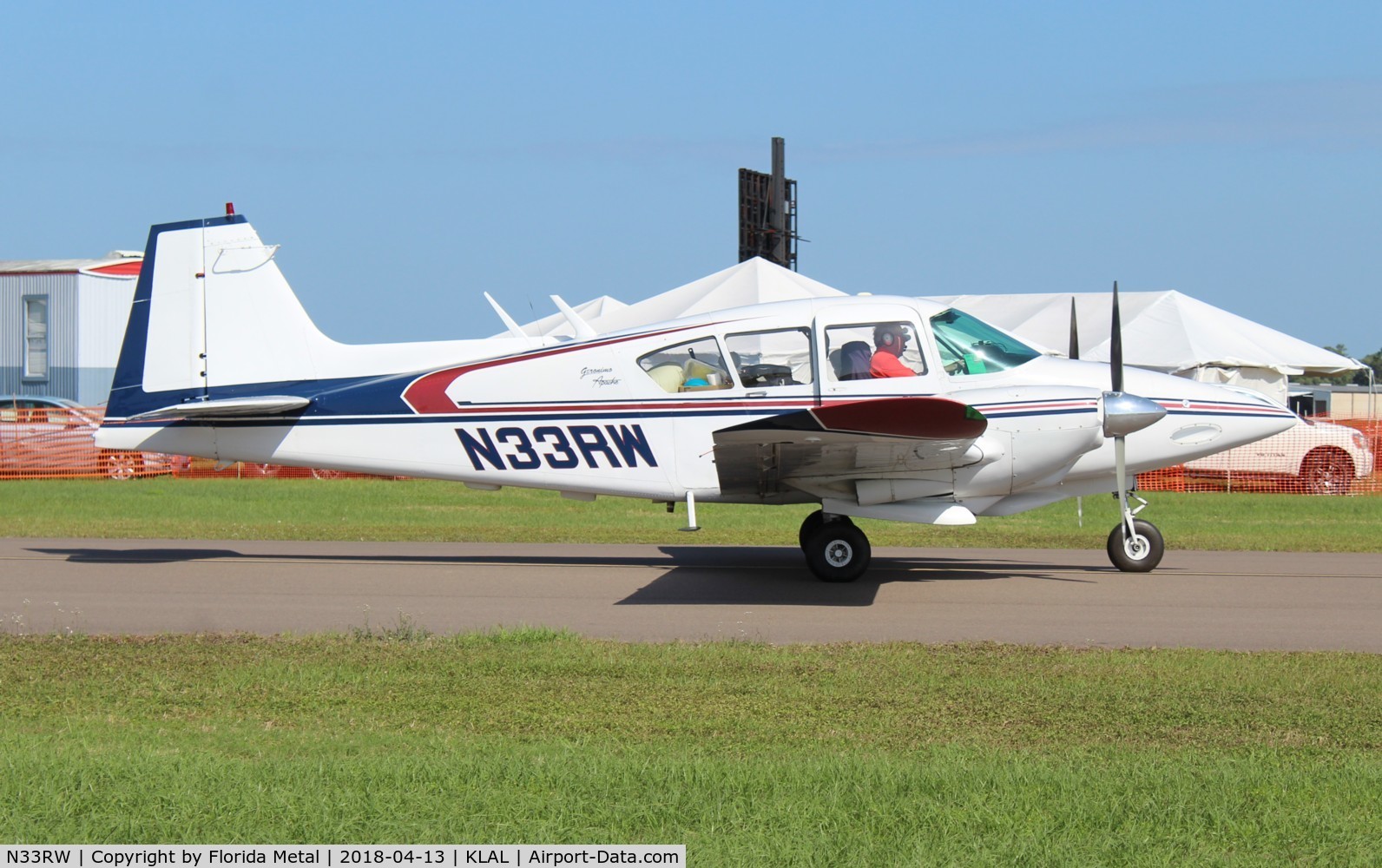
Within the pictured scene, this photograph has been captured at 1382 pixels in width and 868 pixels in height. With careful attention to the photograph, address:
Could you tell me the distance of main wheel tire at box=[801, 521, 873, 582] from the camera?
35.4ft

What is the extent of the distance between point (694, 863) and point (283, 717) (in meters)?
2.81

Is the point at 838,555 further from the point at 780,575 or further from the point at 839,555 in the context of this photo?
the point at 780,575

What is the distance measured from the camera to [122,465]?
26062 millimetres

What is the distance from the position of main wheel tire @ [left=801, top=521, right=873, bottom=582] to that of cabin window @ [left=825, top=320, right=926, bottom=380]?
1363 mm

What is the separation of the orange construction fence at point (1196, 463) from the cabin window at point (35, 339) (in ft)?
37.4

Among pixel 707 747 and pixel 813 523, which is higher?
pixel 813 523

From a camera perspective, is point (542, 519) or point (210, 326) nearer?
point (210, 326)

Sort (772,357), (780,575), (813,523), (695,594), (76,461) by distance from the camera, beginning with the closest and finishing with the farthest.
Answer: (695,594) → (772,357) → (813,523) → (780,575) → (76,461)

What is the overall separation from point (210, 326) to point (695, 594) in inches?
217

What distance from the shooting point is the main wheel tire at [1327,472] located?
2314 cm

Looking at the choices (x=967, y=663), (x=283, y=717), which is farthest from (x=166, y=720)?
(x=967, y=663)

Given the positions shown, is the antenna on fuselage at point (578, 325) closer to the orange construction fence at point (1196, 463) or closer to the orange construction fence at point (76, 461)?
the orange construction fence at point (1196, 463)
